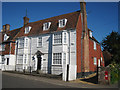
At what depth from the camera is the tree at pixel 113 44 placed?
71.8ft

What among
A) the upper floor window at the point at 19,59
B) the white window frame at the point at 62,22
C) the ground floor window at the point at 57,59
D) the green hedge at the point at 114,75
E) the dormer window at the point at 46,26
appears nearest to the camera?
the green hedge at the point at 114,75

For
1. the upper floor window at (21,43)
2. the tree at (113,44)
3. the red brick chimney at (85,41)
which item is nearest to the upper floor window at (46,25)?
the upper floor window at (21,43)

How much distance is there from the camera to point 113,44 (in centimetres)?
2320

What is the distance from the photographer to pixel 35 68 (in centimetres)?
2106

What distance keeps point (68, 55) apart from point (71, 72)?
3.43 m

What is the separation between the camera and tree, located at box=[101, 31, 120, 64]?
21891mm

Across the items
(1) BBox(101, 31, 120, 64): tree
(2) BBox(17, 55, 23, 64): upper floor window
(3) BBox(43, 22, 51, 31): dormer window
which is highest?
(3) BBox(43, 22, 51, 31): dormer window

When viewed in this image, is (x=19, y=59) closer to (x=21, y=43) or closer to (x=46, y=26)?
(x=21, y=43)

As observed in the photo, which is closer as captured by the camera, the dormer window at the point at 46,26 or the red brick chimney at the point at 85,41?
the red brick chimney at the point at 85,41

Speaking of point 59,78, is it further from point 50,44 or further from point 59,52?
point 50,44

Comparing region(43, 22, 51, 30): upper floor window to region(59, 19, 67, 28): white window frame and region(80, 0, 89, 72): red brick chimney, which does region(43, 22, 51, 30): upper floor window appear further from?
region(80, 0, 89, 72): red brick chimney

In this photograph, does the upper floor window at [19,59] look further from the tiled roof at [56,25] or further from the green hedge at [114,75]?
the green hedge at [114,75]

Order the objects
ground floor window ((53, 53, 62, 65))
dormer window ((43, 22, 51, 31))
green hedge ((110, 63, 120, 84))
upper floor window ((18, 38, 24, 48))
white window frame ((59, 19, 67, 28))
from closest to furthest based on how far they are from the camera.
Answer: green hedge ((110, 63, 120, 84)), ground floor window ((53, 53, 62, 65)), white window frame ((59, 19, 67, 28)), dormer window ((43, 22, 51, 31)), upper floor window ((18, 38, 24, 48))

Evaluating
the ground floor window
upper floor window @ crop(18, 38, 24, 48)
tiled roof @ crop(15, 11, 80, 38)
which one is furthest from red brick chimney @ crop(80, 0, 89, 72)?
upper floor window @ crop(18, 38, 24, 48)
